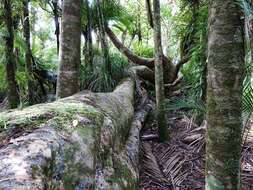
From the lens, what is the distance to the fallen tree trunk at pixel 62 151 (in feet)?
4.73

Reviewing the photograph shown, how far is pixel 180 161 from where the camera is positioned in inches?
159

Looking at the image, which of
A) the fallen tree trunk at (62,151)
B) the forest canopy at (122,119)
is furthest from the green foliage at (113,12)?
the fallen tree trunk at (62,151)

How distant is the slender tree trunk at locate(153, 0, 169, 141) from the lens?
4555 mm

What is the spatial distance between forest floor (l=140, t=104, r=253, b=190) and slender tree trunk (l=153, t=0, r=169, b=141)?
0.20m

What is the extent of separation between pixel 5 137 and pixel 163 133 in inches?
130

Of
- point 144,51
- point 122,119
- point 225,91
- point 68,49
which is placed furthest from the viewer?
point 144,51

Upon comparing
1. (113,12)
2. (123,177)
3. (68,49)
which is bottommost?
(123,177)

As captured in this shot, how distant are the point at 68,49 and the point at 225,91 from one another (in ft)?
8.40

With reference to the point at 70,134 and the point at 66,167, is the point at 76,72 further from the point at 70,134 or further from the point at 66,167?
the point at 66,167

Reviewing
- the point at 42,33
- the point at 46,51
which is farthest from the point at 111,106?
the point at 42,33

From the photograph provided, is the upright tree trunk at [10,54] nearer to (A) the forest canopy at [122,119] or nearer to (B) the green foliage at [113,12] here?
(A) the forest canopy at [122,119]

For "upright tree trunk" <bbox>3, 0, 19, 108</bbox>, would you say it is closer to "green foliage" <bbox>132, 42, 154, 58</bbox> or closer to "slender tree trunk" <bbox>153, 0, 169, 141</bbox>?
"slender tree trunk" <bbox>153, 0, 169, 141</bbox>

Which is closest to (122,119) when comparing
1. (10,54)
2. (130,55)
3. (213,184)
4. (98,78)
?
(213,184)

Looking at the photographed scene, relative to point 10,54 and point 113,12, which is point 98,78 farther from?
point 113,12
